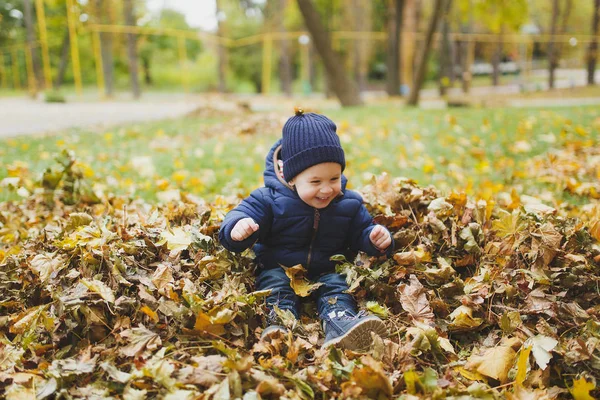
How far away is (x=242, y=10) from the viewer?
3991 centimetres

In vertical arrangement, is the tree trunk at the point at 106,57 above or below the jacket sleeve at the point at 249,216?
above

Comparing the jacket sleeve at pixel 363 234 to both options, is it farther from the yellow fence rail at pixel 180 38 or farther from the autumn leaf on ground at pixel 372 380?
the yellow fence rail at pixel 180 38

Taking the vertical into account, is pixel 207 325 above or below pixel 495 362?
above

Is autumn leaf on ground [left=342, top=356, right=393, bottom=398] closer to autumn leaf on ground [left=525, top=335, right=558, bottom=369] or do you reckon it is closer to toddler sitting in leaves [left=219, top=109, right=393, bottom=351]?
toddler sitting in leaves [left=219, top=109, right=393, bottom=351]

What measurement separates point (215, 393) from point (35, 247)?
1383 millimetres

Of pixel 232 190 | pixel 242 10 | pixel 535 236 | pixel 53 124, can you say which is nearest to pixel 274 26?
pixel 242 10

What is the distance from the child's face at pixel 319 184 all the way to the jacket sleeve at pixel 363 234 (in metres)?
0.23

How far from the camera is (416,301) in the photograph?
2174 millimetres

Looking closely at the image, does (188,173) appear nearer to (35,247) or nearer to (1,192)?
(1,192)

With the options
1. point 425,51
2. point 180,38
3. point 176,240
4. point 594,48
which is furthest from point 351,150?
point 594,48

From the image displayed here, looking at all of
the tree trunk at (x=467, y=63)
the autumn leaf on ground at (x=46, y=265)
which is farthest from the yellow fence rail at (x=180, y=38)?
the autumn leaf on ground at (x=46, y=265)

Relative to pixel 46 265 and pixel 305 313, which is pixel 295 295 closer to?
pixel 305 313

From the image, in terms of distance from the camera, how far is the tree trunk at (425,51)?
1086 cm

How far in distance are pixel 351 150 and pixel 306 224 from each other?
4035 mm
